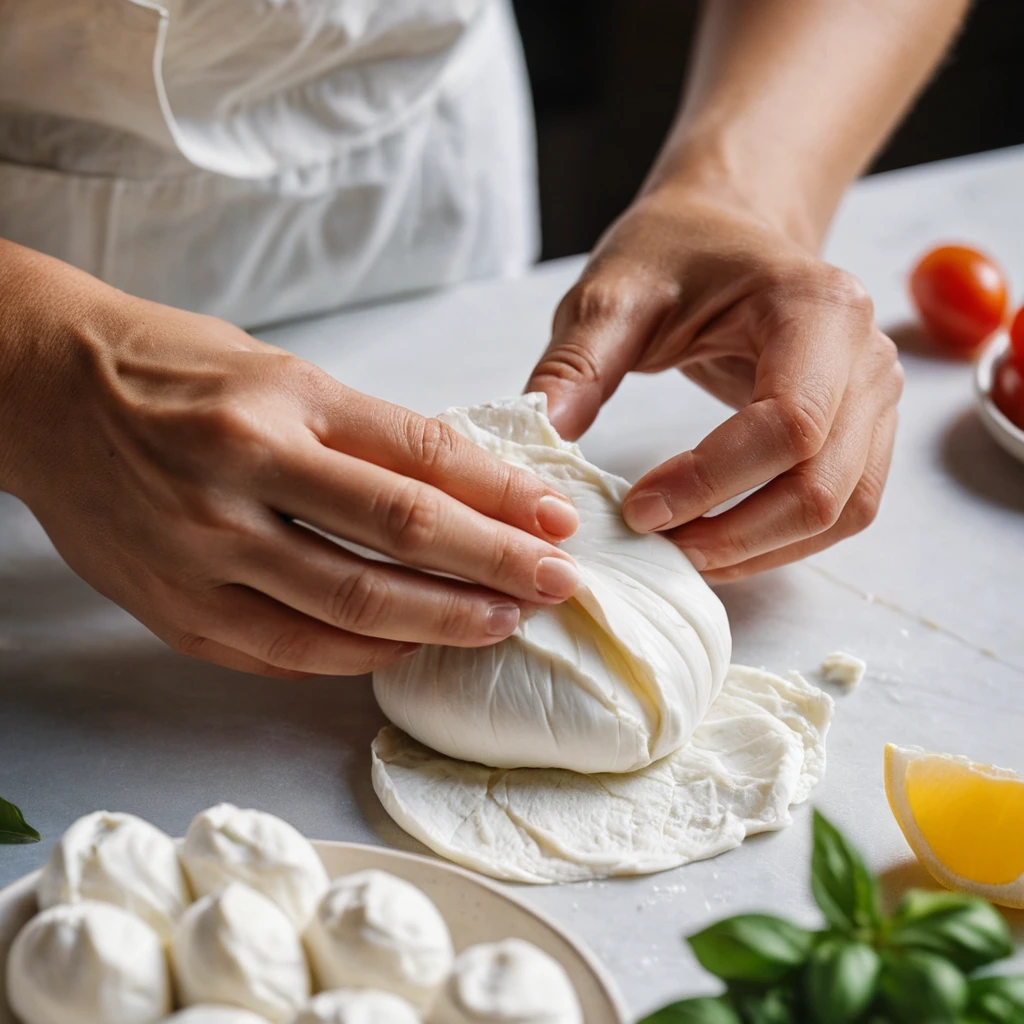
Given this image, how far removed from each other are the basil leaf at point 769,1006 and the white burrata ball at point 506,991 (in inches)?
3.6

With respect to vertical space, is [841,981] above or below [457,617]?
above

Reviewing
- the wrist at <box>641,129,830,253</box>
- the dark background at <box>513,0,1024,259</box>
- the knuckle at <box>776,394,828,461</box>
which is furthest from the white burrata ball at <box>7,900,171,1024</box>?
the dark background at <box>513,0,1024,259</box>

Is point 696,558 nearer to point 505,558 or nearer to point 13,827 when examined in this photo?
point 505,558

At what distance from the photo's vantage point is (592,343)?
1.29 metres

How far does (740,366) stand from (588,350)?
29 centimetres

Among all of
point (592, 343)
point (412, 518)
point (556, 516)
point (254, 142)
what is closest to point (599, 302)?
point (592, 343)

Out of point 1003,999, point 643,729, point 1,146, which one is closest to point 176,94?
point 1,146

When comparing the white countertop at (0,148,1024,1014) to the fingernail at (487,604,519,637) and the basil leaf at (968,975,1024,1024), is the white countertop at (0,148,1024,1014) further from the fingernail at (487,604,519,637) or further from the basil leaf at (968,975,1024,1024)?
the basil leaf at (968,975,1024,1024)

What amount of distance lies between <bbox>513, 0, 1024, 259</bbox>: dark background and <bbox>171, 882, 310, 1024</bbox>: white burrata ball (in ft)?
11.9

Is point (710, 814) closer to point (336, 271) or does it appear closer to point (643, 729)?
point (643, 729)

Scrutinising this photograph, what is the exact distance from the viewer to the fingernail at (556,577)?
1.01 meters

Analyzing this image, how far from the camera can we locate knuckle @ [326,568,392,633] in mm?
992

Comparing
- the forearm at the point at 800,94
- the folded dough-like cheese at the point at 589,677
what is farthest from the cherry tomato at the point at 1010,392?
the folded dough-like cheese at the point at 589,677

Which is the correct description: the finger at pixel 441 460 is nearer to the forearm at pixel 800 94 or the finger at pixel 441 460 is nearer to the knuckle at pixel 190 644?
the knuckle at pixel 190 644
